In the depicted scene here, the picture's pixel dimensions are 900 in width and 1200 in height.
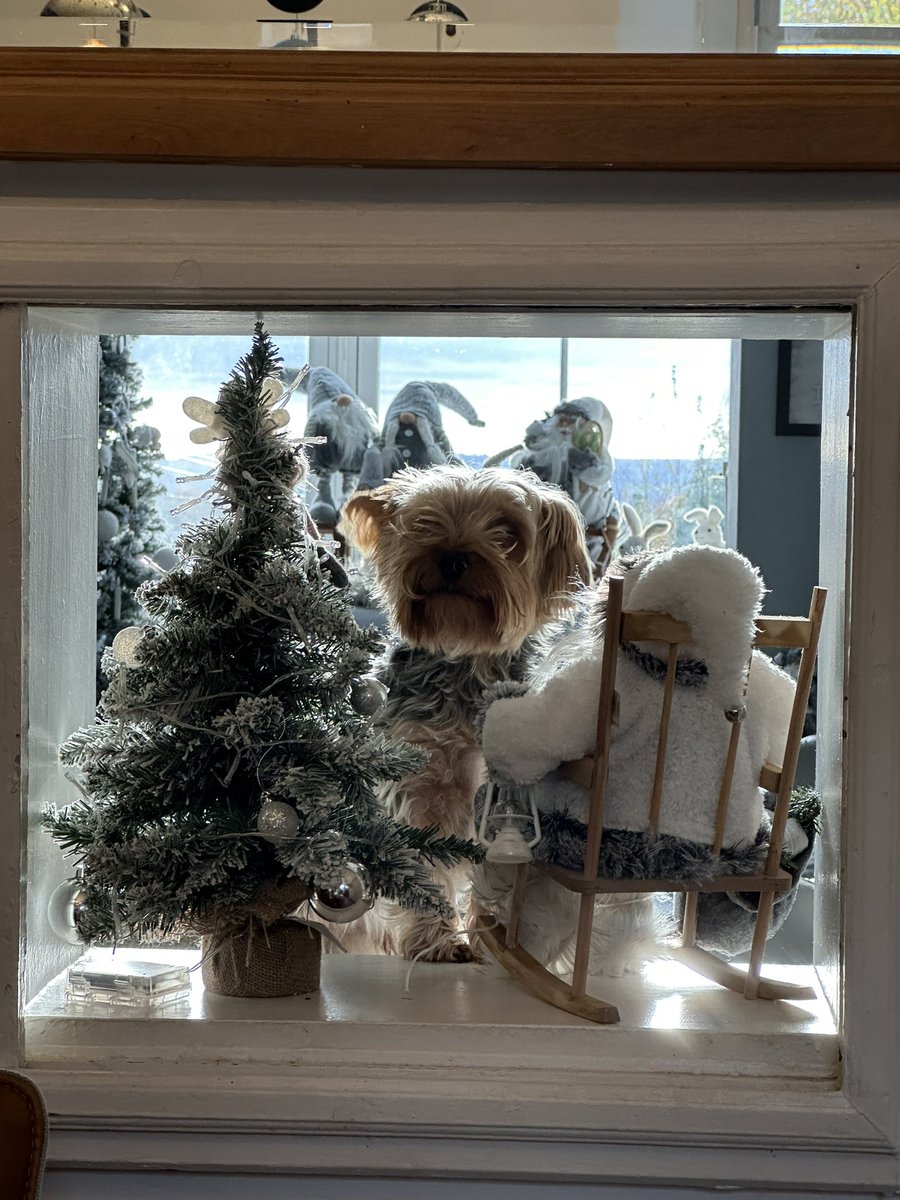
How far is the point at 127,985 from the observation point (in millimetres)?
1093

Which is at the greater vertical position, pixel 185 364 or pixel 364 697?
pixel 185 364

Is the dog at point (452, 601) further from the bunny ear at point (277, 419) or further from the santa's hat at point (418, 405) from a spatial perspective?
the santa's hat at point (418, 405)

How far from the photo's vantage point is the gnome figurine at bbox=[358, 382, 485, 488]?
63.1 inches

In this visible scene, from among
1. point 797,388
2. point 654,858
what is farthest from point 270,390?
point 797,388

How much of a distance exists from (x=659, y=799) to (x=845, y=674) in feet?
0.65

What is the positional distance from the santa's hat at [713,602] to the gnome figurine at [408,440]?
56 cm

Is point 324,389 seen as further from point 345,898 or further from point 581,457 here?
point 345,898

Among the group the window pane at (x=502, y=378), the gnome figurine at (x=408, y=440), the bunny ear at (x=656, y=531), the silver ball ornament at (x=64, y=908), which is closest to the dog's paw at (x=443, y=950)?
the silver ball ornament at (x=64, y=908)

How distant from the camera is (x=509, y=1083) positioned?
0.99m

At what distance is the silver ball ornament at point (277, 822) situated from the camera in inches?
39.1

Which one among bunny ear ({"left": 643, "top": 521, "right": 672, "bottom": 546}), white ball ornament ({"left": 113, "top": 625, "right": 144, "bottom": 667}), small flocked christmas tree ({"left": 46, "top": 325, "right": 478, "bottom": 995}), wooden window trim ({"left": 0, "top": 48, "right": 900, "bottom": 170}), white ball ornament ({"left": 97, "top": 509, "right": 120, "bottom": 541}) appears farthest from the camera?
white ball ornament ({"left": 97, "top": 509, "right": 120, "bottom": 541})

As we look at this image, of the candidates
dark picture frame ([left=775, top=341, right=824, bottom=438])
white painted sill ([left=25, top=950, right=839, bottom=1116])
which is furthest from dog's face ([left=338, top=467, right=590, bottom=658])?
dark picture frame ([left=775, top=341, right=824, bottom=438])

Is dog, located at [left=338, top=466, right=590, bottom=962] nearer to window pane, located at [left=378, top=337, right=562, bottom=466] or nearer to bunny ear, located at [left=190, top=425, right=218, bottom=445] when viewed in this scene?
bunny ear, located at [left=190, top=425, right=218, bottom=445]

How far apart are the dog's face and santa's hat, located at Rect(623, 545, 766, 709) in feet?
0.50
